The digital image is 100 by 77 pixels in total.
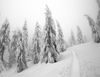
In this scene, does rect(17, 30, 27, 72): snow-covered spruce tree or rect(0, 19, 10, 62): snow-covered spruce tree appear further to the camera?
rect(0, 19, 10, 62): snow-covered spruce tree

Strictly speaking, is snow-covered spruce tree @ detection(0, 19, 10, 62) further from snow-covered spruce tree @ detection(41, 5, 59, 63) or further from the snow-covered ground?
snow-covered spruce tree @ detection(41, 5, 59, 63)

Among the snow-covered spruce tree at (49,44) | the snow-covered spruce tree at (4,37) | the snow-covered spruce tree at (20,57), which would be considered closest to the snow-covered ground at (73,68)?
the snow-covered spruce tree at (49,44)

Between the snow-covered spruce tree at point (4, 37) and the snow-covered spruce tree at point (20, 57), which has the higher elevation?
the snow-covered spruce tree at point (4, 37)

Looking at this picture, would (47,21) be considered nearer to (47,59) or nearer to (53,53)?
(53,53)

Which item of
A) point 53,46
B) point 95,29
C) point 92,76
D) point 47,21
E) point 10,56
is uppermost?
point 47,21

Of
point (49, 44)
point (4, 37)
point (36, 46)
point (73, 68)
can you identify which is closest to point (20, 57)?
point (36, 46)

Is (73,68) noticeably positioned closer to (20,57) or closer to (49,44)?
(49,44)

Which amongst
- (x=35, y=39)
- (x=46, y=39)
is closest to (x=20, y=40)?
(x=35, y=39)

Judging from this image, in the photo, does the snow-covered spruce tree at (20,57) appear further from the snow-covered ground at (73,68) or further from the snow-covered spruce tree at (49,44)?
the snow-covered spruce tree at (49,44)

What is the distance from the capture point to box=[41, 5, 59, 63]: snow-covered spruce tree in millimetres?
11266

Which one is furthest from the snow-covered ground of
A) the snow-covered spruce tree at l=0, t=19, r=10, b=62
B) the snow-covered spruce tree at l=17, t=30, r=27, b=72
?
the snow-covered spruce tree at l=0, t=19, r=10, b=62

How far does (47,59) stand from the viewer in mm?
11312

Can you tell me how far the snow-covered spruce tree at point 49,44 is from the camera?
1127 cm

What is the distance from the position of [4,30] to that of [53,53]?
1746 cm
